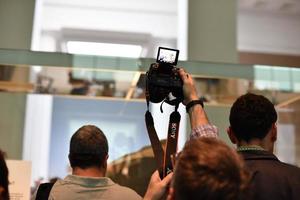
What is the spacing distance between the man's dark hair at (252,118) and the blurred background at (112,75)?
3.16 feet

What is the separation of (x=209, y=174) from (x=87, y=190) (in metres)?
0.98

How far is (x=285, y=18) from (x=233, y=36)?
3.57 metres

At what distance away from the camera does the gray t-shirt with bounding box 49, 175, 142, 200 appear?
1742mm

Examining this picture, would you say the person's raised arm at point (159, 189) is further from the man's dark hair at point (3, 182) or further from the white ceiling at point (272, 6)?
the white ceiling at point (272, 6)

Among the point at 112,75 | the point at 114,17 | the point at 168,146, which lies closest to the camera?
the point at 168,146

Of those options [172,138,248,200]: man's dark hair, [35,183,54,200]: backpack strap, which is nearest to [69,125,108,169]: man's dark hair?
[35,183,54,200]: backpack strap

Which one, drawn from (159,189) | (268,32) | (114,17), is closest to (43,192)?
(159,189)

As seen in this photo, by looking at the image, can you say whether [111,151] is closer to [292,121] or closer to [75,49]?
[292,121]

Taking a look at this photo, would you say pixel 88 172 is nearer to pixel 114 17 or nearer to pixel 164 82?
pixel 164 82

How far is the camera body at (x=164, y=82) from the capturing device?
150 cm

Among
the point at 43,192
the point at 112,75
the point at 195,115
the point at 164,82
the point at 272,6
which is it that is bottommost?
the point at 43,192

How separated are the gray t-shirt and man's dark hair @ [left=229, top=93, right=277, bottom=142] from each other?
533mm

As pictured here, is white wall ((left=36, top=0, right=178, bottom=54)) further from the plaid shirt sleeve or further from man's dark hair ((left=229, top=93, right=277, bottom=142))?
the plaid shirt sleeve

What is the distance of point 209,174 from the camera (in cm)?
87
